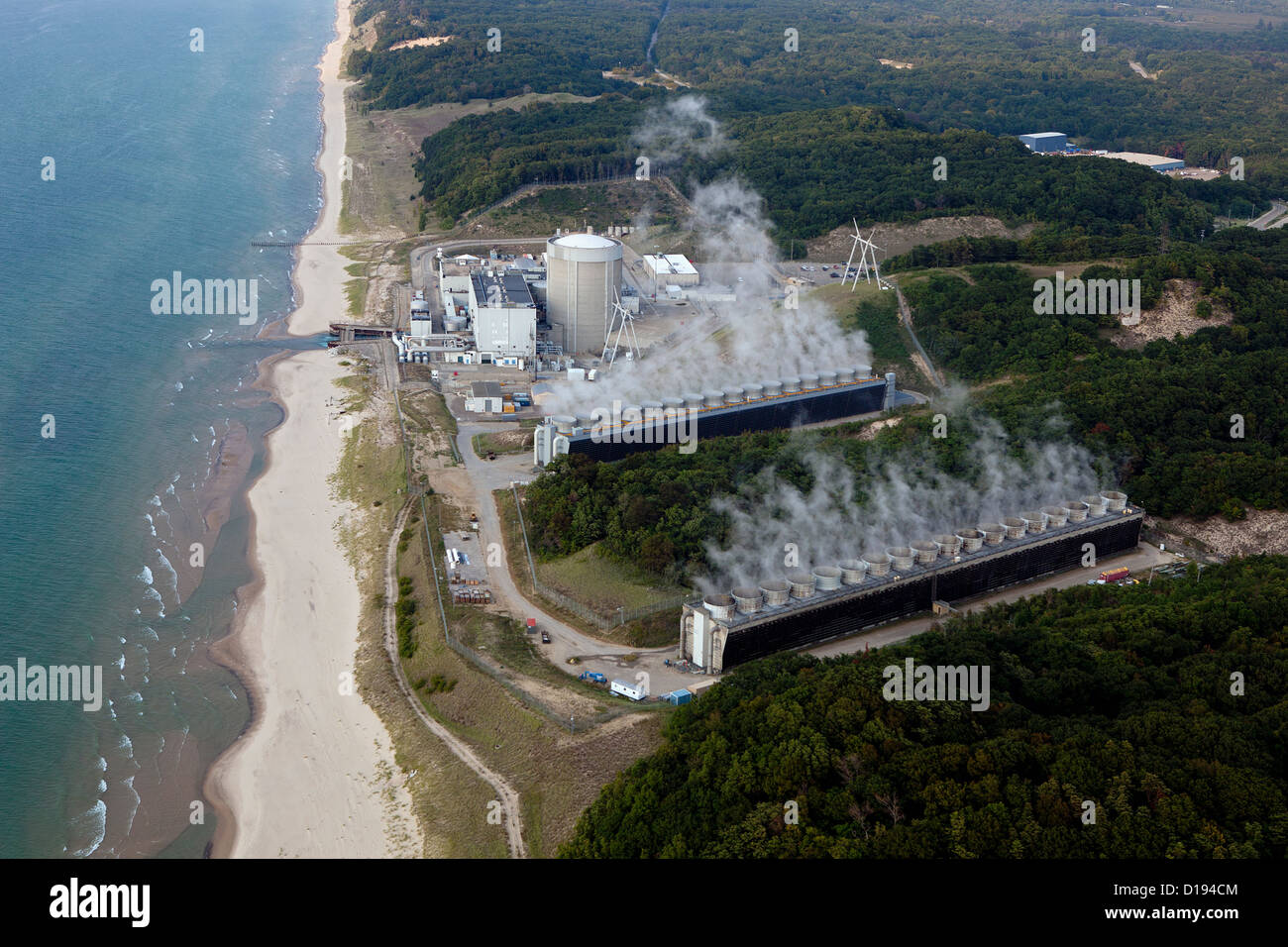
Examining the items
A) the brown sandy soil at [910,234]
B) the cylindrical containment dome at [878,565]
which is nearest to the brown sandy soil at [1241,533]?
the cylindrical containment dome at [878,565]

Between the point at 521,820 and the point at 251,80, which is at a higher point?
the point at 251,80

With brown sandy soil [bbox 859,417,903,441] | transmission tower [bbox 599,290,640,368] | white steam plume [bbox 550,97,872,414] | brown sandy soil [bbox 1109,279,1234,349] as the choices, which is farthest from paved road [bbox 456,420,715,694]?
brown sandy soil [bbox 1109,279,1234,349]

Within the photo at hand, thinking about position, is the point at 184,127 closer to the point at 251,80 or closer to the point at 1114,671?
the point at 251,80

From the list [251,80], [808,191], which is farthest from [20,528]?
[251,80]

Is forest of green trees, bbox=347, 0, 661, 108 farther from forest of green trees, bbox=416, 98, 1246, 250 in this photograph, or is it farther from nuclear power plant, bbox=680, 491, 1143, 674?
nuclear power plant, bbox=680, 491, 1143, 674

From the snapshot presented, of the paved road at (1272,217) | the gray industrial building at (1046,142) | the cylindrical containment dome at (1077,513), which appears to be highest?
the gray industrial building at (1046,142)

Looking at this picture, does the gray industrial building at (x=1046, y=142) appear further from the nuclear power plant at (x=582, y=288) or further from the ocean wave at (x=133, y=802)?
the ocean wave at (x=133, y=802)

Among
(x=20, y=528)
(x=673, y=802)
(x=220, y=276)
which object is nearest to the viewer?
(x=673, y=802)
